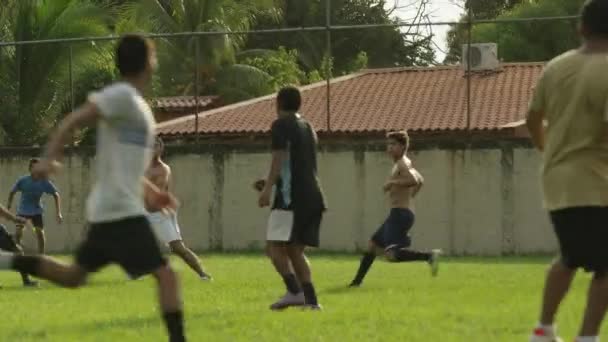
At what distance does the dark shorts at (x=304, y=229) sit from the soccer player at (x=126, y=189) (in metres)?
3.83

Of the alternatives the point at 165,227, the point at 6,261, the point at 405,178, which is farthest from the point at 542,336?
the point at 165,227

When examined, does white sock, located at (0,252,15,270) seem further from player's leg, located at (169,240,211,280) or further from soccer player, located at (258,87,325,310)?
player's leg, located at (169,240,211,280)

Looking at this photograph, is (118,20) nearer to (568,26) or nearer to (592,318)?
(568,26)

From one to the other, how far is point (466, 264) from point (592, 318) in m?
13.7

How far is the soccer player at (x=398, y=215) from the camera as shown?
15.4 metres

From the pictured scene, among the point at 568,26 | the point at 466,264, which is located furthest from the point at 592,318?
the point at 568,26

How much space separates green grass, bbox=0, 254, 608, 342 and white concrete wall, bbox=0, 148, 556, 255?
6.37 m

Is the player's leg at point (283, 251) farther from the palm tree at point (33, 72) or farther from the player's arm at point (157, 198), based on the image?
the palm tree at point (33, 72)

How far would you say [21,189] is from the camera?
68.7 feet

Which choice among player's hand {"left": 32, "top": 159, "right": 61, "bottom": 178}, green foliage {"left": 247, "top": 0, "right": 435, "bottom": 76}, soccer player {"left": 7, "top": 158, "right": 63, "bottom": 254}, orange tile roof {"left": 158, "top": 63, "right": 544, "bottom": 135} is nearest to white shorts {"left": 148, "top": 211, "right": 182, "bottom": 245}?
soccer player {"left": 7, "top": 158, "right": 63, "bottom": 254}

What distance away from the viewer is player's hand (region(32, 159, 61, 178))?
7.59m

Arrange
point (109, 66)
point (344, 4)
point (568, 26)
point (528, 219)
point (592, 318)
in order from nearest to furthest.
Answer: point (592, 318), point (528, 219), point (109, 66), point (568, 26), point (344, 4)

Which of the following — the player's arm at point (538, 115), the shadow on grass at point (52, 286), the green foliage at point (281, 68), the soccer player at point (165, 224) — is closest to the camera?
the player's arm at point (538, 115)

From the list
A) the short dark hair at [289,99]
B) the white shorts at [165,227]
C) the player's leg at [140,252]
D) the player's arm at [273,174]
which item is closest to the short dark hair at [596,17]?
the player's leg at [140,252]
